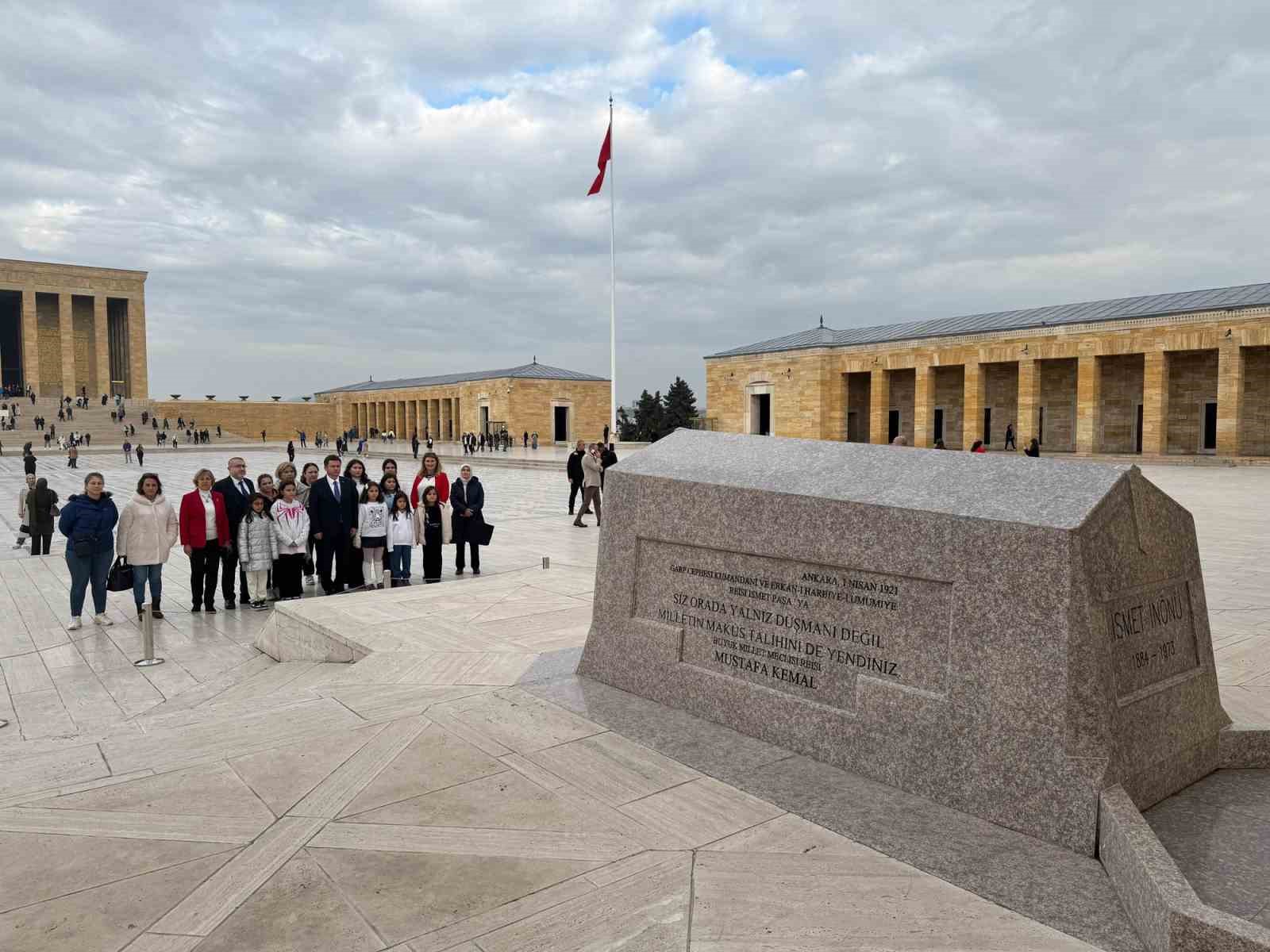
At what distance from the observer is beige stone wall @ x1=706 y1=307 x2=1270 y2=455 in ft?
104

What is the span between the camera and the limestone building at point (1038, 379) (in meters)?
32.2

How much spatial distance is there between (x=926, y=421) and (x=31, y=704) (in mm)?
40066

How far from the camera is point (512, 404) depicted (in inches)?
2297

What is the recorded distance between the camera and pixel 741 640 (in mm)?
4516

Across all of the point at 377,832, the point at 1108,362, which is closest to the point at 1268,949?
the point at 377,832

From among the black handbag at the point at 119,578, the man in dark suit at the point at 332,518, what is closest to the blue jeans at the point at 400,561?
the man in dark suit at the point at 332,518

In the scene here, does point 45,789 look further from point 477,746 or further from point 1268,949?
point 1268,949

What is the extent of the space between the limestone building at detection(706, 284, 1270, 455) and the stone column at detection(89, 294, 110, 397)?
54024 millimetres

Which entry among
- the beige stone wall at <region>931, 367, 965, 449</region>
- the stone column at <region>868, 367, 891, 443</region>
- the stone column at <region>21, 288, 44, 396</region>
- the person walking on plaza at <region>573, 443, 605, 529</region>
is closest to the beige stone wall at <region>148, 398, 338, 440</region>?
the stone column at <region>21, 288, 44, 396</region>

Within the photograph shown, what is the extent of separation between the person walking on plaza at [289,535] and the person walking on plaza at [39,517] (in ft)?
22.2

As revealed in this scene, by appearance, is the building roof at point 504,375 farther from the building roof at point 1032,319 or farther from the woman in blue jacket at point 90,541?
the woman in blue jacket at point 90,541

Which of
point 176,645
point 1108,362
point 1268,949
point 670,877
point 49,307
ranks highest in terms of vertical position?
point 49,307

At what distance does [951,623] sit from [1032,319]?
40669 mm

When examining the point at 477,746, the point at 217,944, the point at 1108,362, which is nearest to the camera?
the point at 217,944
